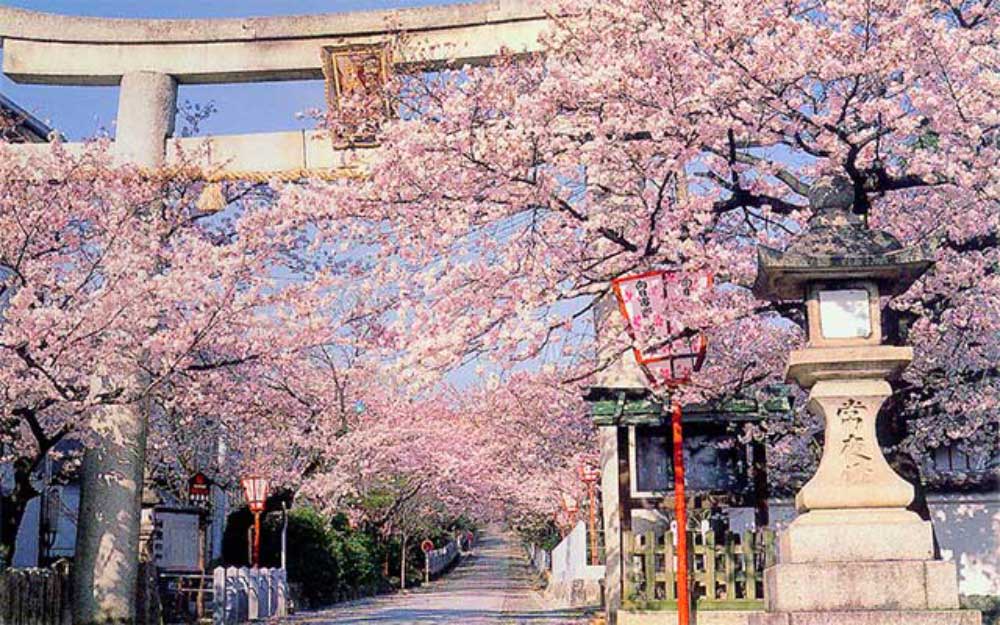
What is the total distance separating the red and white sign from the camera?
35.7 feet

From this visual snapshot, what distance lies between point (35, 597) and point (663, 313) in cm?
1003

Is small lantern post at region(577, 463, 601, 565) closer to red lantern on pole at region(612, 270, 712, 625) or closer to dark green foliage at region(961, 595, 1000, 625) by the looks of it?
dark green foliage at region(961, 595, 1000, 625)

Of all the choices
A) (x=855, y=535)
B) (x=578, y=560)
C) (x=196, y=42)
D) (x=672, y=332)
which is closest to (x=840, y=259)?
(x=855, y=535)

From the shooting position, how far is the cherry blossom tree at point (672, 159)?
9.77m

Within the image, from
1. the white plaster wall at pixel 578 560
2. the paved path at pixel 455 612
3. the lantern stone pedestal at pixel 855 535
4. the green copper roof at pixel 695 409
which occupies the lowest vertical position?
the paved path at pixel 455 612

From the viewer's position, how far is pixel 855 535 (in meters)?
8.60

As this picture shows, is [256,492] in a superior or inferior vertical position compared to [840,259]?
inferior

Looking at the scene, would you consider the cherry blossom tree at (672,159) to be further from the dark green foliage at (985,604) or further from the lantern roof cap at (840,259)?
the dark green foliage at (985,604)

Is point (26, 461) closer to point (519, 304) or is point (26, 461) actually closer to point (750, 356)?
point (519, 304)

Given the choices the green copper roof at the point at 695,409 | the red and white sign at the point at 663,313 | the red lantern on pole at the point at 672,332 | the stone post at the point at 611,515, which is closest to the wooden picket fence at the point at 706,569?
the stone post at the point at 611,515

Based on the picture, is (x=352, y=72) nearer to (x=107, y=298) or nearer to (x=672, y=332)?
(x=107, y=298)

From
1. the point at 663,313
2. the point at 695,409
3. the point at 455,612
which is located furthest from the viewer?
the point at 455,612

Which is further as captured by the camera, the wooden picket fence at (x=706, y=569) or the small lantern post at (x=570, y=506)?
the small lantern post at (x=570, y=506)

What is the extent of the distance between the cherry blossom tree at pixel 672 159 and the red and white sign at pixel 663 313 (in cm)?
14
